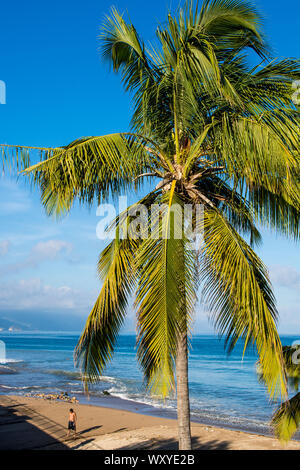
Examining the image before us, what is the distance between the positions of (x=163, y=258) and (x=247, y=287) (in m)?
1.08

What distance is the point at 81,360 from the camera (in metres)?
6.13

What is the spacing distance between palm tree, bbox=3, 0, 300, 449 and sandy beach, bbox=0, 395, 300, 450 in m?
10.2

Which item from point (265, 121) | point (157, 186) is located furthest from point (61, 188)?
point (265, 121)

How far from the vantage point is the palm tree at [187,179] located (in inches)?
196

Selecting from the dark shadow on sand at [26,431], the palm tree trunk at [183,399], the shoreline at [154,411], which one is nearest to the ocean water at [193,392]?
the shoreline at [154,411]

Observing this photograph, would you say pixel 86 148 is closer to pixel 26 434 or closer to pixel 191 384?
pixel 26 434

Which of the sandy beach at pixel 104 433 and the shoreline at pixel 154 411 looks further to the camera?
the shoreline at pixel 154 411

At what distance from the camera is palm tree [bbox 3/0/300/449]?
4.98m

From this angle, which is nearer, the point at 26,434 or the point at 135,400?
the point at 26,434

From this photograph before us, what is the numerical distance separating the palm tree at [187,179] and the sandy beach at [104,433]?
10.2 m

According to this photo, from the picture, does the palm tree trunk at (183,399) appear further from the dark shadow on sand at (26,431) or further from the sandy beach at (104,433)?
the dark shadow on sand at (26,431)

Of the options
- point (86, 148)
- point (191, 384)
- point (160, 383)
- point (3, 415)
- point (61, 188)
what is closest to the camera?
point (160, 383)

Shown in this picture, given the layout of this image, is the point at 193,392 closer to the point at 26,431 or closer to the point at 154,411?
the point at 154,411

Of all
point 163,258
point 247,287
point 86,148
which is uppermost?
point 86,148
